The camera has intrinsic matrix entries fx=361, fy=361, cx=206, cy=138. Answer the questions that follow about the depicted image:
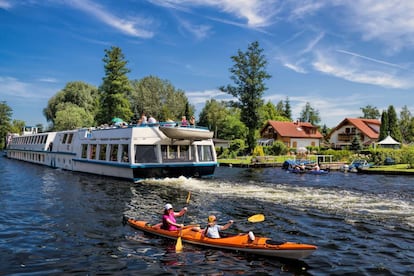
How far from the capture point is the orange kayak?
1055 cm

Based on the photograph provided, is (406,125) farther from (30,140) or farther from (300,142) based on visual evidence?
(30,140)

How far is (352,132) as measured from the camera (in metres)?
83.9

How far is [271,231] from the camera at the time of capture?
47.7 ft

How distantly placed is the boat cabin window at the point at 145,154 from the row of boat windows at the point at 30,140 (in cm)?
2668

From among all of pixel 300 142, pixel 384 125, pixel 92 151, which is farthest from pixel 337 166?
pixel 300 142

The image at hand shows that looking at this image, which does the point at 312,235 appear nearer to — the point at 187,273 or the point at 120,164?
the point at 187,273

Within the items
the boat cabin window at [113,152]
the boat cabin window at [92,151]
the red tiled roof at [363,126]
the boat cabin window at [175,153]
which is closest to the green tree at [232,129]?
the red tiled roof at [363,126]

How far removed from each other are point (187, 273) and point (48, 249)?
535cm

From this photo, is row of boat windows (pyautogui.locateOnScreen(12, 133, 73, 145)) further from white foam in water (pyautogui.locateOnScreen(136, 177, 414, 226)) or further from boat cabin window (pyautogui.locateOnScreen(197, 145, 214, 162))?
white foam in water (pyautogui.locateOnScreen(136, 177, 414, 226))

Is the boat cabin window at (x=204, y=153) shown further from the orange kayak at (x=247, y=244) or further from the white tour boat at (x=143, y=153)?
the orange kayak at (x=247, y=244)

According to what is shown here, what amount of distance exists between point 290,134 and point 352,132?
14.5m

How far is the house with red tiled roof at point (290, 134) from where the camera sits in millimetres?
82938

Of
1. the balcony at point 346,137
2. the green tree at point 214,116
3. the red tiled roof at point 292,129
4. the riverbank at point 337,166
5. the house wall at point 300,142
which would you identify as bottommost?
the riverbank at point 337,166

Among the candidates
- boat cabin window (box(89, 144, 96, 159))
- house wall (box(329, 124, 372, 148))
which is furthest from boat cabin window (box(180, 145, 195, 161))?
house wall (box(329, 124, 372, 148))
